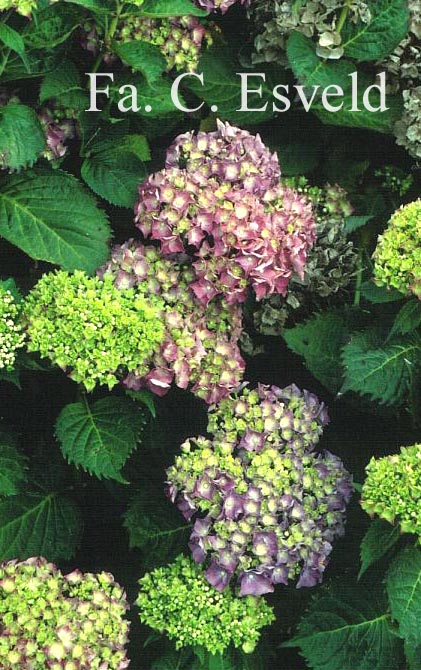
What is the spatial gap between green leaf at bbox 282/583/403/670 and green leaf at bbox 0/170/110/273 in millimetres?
708

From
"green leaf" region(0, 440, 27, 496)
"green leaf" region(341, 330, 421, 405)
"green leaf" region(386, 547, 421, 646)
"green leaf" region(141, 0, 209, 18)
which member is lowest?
"green leaf" region(0, 440, 27, 496)

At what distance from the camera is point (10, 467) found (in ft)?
6.63

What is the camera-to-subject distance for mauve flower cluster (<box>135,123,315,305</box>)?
1906 millimetres

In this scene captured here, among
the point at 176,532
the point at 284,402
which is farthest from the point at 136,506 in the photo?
the point at 284,402

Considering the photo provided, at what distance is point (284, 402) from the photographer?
6.77ft

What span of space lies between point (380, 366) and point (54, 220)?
62 cm

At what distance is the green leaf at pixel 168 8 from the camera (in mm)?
1947

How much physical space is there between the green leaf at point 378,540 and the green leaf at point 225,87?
83cm

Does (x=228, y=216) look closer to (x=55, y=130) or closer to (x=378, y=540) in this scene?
(x=55, y=130)

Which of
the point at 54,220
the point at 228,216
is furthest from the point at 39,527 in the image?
the point at 228,216

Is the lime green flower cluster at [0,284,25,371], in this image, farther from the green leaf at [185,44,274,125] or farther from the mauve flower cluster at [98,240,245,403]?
the green leaf at [185,44,274,125]

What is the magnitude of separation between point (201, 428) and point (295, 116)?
0.65m

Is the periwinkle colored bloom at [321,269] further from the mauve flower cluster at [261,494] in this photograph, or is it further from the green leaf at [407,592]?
the green leaf at [407,592]

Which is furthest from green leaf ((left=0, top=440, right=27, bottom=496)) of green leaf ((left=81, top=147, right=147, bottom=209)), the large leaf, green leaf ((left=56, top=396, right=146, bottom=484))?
green leaf ((left=81, top=147, right=147, bottom=209))
